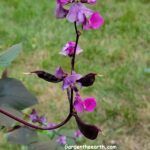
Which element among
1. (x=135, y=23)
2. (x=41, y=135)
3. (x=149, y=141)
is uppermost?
(x=41, y=135)

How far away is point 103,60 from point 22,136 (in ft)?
5.87

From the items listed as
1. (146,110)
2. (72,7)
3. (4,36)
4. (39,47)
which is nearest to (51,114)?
(146,110)

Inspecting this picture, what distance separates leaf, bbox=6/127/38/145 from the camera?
131 centimetres

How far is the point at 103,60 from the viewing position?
3049 mm

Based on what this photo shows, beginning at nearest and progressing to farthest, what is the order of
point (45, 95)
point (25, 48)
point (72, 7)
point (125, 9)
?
point (72, 7) < point (45, 95) < point (25, 48) < point (125, 9)

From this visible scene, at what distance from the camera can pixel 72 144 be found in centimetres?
167

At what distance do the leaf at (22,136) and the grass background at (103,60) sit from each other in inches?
40.1

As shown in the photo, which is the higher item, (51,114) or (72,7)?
(72,7)

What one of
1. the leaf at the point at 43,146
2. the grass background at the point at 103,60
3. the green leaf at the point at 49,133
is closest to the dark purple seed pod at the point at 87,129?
the leaf at the point at 43,146

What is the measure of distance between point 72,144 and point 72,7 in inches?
38.0

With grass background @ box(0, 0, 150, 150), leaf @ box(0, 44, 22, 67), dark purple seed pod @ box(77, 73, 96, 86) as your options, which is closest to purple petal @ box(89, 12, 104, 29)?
dark purple seed pod @ box(77, 73, 96, 86)

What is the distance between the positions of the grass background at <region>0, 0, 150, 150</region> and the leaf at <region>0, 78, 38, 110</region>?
1392 millimetres

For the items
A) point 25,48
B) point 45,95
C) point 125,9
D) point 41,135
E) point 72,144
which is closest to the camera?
point 41,135

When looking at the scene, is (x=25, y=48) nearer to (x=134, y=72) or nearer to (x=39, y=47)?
(x=39, y=47)
